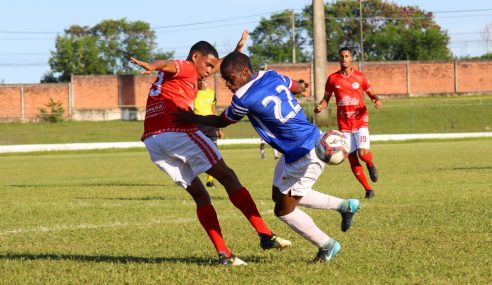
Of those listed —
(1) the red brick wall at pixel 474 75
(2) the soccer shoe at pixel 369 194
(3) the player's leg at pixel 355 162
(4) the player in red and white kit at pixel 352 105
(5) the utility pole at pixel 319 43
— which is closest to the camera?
(2) the soccer shoe at pixel 369 194

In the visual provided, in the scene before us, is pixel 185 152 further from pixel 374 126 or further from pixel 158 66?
pixel 374 126

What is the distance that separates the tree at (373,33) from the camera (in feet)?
334

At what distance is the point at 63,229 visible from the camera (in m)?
10.5

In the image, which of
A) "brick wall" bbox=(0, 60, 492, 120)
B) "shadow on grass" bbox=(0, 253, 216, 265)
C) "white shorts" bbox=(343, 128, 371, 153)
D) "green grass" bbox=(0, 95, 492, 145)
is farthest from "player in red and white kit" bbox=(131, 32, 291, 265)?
"brick wall" bbox=(0, 60, 492, 120)

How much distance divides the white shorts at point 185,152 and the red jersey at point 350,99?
711cm

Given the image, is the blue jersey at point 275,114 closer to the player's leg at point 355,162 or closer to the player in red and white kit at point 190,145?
the player in red and white kit at point 190,145

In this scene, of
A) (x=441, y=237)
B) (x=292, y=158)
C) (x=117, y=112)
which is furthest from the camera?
(x=117, y=112)

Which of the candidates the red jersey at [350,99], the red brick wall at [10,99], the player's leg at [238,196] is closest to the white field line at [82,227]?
the player's leg at [238,196]

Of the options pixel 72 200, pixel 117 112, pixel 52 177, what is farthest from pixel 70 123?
pixel 72 200

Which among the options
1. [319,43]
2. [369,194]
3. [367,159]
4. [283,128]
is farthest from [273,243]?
[319,43]

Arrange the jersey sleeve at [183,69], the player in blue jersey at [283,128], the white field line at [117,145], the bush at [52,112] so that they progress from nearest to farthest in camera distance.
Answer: the player in blue jersey at [283,128], the jersey sleeve at [183,69], the white field line at [117,145], the bush at [52,112]

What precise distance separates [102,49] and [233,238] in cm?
10533

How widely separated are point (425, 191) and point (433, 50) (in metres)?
90.0

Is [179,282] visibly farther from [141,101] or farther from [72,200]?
[141,101]
